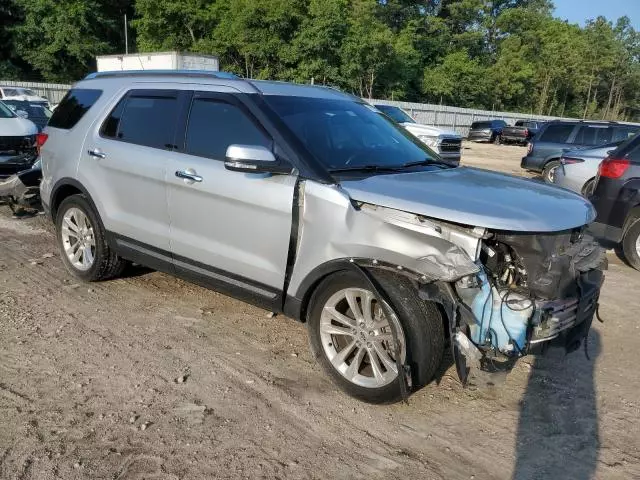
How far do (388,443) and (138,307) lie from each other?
264 centimetres

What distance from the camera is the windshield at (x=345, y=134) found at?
390 centimetres

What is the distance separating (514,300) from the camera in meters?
3.17

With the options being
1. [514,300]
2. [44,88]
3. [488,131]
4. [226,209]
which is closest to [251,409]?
[226,209]

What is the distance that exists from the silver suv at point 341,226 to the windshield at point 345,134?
0.02 metres

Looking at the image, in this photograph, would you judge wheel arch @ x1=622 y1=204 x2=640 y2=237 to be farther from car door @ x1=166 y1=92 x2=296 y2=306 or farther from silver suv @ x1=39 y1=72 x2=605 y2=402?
car door @ x1=166 y1=92 x2=296 y2=306

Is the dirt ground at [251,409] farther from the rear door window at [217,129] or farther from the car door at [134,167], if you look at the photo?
the rear door window at [217,129]

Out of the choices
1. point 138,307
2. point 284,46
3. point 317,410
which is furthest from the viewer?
point 284,46

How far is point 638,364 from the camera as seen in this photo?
421 centimetres

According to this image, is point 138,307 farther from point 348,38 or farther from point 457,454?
point 348,38

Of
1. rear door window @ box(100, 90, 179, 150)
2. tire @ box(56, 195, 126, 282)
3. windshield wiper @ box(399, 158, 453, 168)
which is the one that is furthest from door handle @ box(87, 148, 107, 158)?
windshield wiper @ box(399, 158, 453, 168)

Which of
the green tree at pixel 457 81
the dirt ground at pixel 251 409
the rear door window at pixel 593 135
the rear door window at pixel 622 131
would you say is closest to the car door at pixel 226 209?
the dirt ground at pixel 251 409

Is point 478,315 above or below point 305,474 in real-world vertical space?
above

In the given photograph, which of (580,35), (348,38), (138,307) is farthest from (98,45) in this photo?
→ (580,35)

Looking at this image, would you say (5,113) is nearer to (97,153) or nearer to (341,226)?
(97,153)
